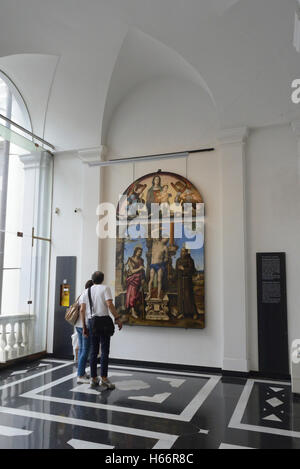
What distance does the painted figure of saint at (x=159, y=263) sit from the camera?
331 inches

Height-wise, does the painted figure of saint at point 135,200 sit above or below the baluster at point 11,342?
above

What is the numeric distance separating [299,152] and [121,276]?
4.80 m

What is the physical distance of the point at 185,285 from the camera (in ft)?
27.0

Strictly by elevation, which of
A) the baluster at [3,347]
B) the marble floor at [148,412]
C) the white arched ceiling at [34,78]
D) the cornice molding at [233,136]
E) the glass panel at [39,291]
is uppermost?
the white arched ceiling at [34,78]

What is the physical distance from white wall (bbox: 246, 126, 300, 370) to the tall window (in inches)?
201

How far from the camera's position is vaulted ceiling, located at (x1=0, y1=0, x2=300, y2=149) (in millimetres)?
7000

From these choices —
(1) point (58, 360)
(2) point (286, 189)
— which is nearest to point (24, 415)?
(1) point (58, 360)

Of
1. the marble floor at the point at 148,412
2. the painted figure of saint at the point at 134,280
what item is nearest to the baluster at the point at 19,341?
the marble floor at the point at 148,412

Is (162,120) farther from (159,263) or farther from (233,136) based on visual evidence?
(159,263)

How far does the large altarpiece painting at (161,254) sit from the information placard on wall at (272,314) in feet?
4.10

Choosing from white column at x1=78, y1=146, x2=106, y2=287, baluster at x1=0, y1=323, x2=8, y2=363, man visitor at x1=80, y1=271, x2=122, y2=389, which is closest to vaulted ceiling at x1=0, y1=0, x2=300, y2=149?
white column at x1=78, y1=146, x2=106, y2=287

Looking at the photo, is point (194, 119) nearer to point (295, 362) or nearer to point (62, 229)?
point (62, 229)

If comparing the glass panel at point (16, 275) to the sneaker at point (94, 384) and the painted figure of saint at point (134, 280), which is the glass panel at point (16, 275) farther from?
the sneaker at point (94, 384)

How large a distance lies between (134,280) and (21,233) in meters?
2.90
